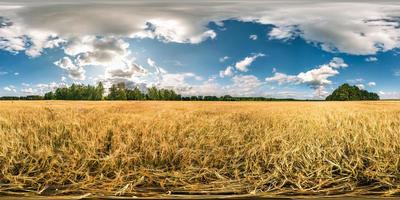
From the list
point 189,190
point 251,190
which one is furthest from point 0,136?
point 251,190

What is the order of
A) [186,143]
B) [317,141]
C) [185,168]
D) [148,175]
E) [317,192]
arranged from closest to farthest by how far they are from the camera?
[317,192] → [148,175] → [185,168] → [317,141] → [186,143]

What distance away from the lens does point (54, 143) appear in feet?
17.5

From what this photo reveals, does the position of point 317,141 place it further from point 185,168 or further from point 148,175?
point 148,175

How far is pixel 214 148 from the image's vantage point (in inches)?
188

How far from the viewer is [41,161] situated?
419 cm

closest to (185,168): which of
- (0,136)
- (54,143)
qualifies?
(54,143)

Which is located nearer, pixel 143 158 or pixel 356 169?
pixel 356 169

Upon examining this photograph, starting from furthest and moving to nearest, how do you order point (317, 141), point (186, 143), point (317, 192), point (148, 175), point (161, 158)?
point (186, 143)
point (317, 141)
point (161, 158)
point (148, 175)
point (317, 192)

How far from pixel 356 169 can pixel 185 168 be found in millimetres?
1564

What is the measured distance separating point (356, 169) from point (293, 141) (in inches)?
46.0

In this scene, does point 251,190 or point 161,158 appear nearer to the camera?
point 251,190

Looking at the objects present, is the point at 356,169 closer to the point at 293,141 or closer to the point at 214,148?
the point at 293,141

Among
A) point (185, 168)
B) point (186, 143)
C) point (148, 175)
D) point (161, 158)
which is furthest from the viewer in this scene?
point (186, 143)

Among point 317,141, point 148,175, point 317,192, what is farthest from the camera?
point 317,141
